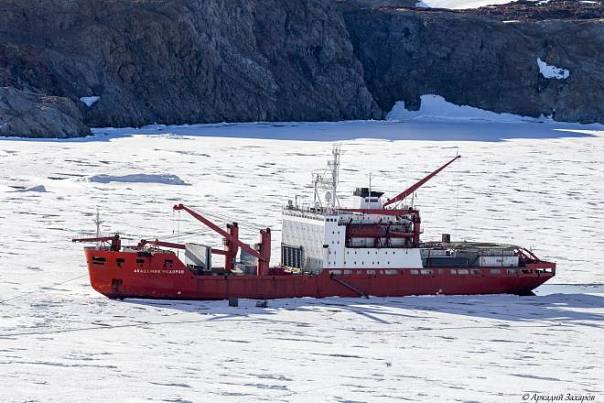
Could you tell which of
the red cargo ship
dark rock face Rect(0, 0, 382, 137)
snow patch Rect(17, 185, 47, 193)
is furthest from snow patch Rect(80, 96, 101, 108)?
the red cargo ship

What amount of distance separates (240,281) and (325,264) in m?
2.81

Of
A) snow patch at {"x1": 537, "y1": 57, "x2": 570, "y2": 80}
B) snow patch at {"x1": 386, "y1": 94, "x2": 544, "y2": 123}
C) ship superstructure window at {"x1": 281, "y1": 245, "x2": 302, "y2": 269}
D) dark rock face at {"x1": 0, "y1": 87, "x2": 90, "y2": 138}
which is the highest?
snow patch at {"x1": 537, "y1": 57, "x2": 570, "y2": 80}

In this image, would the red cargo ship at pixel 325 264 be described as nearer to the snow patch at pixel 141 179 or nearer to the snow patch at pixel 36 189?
the snow patch at pixel 36 189

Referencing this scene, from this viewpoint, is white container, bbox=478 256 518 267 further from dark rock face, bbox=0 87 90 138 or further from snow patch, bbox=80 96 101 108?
snow patch, bbox=80 96 101 108

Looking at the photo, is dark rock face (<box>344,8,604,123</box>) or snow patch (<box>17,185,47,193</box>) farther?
dark rock face (<box>344,8,604,123</box>)

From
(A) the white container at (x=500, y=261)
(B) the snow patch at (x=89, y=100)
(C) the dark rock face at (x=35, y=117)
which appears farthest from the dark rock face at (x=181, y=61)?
(A) the white container at (x=500, y=261)

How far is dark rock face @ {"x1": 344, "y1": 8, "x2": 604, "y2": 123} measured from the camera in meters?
131

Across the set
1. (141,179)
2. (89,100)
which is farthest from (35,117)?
(141,179)

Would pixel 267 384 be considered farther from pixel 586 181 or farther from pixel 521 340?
pixel 586 181

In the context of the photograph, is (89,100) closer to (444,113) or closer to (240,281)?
(444,113)

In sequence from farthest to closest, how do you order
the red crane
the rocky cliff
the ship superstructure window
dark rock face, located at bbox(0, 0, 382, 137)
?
dark rock face, located at bbox(0, 0, 382, 137) < the rocky cliff < the ship superstructure window < the red crane

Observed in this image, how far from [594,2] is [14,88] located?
94.0 metres

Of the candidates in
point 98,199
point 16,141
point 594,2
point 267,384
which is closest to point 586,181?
point 98,199

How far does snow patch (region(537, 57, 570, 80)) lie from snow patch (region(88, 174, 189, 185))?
248ft
